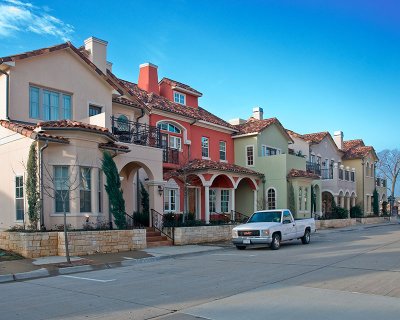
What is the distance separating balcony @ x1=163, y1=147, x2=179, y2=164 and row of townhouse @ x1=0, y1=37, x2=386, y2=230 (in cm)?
6

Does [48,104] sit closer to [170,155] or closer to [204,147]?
[170,155]

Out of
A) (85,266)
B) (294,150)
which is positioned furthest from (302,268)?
(294,150)

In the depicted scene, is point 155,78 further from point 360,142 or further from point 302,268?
point 360,142

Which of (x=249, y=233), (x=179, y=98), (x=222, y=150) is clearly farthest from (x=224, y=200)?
(x=249, y=233)

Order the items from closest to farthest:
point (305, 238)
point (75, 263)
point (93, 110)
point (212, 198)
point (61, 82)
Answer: point (75, 263) < point (61, 82) < point (93, 110) < point (305, 238) < point (212, 198)

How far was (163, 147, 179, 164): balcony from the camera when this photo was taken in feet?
85.6

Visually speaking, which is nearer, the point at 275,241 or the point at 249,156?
the point at 275,241

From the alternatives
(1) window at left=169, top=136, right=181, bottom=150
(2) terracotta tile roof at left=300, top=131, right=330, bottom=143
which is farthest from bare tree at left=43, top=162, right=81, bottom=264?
(2) terracotta tile roof at left=300, top=131, right=330, bottom=143

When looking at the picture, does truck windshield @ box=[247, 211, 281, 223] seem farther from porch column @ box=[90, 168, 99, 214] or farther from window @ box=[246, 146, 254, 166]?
window @ box=[246, 146, 254, 166]

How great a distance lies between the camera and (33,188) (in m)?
16.5

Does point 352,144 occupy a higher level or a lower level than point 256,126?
higher

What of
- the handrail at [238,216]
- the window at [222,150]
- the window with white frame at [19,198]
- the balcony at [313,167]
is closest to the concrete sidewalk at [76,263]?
the window with white frame at [19,198]

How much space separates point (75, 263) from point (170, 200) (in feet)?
44.2

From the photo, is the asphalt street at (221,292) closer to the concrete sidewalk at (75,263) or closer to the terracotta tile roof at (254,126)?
the concrete sidewalk at (75,263)
